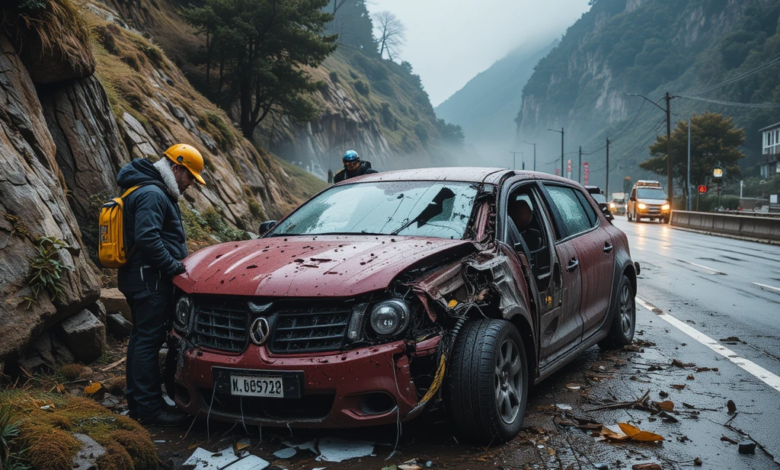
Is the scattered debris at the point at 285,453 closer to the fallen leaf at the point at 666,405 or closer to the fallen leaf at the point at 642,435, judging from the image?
the fallen leaf at the point at 642,435

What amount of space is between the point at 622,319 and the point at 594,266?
91cm

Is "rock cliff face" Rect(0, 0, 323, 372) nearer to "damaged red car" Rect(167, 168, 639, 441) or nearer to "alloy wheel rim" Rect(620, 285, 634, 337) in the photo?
"damaged red car" Rect(167, 168, 639, 441)

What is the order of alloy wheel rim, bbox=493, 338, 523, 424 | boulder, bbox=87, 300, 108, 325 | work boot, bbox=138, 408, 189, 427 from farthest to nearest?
boulder, bbox=87, 300, 108, 325 < work boot, bbox=138, 408, 189, 427 < alloy wheel rim, bbox=493, 338, 523, 424

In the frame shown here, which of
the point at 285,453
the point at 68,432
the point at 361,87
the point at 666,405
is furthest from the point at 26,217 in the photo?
the point at 361,87

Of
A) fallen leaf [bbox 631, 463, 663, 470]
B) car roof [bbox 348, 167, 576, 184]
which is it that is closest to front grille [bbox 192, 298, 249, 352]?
car roof [bbox 348, 167, 576, 184]

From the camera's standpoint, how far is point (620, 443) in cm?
400

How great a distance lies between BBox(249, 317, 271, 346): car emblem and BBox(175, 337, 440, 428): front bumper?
4 centimetres

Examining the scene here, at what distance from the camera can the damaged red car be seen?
139 inches

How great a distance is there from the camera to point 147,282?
4.51 metres

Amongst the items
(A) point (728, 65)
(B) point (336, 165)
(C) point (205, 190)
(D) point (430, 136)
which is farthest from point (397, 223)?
(A) point (728, 65)

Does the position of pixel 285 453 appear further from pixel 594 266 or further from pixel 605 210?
pixel 605 210

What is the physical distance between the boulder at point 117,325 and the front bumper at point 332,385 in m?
2.97

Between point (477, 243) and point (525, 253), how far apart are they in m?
0.52

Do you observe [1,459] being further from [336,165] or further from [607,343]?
[336,165]
